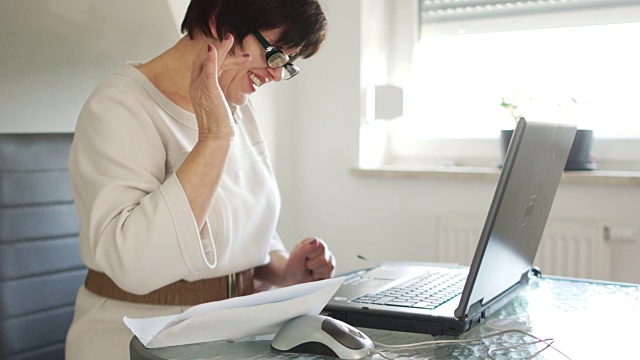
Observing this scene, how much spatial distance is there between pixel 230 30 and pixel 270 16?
7 cm

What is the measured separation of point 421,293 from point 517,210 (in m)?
0.22

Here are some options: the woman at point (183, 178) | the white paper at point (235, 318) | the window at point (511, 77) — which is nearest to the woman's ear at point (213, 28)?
the woman at point (183, 178)

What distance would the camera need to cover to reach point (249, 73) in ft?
4.36

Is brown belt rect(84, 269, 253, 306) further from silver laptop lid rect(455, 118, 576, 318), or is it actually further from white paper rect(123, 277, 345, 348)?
silver laptop lid rect(455, 118, 576, 318)

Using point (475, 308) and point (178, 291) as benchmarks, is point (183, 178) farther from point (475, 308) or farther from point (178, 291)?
point (475, 308)

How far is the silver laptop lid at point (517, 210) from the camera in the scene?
2.99 ft

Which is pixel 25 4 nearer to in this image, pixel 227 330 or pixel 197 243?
pixel 197 243

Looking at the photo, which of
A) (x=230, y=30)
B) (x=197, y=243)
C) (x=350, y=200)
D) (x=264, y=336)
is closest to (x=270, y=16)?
(x=230, y=30)

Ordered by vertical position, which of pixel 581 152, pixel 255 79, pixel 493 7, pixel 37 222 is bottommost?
pixel 37 222

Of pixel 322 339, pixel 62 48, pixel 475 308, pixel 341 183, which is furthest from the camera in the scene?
pixel 341 183

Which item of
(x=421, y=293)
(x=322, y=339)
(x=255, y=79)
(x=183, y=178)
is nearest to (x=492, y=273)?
(x=421, y=293)

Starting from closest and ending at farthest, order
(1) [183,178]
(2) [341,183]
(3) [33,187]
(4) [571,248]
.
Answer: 1. (1) [183,178]
2. (3) [33,187]
3. (4) [571,248]
4. (2) [341,183]

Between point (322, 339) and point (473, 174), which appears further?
point (473, 174)

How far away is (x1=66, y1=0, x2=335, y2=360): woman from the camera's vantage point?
111 centimetres
